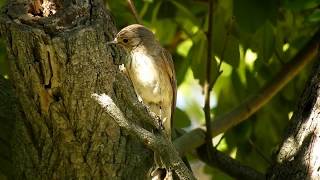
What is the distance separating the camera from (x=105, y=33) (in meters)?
4.68

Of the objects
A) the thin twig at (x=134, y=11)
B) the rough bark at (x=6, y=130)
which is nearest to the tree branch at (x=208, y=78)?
the thin twig at (x=134, y=11)

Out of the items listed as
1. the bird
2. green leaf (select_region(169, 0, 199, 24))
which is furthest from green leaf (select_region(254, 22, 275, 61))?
Result: the bird

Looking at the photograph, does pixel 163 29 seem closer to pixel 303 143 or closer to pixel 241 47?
pixel 241 47

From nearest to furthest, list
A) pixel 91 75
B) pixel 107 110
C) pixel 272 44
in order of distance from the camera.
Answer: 1. pixel 107 110
2. pixel 91 75
3. pixel 272 44

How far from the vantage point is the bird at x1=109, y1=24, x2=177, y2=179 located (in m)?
5.75

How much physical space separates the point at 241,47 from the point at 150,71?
55.4 inches

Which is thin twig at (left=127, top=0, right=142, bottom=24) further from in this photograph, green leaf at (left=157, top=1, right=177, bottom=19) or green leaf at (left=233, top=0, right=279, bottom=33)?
green leaf at (left=233, top=0, right=279, bottom=33)

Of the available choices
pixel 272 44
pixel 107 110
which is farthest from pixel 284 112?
pixel 107 110

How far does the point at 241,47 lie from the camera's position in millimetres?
6988

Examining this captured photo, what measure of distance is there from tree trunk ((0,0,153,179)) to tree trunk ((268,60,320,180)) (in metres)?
0.80

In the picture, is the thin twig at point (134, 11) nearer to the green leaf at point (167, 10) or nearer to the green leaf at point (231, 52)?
the green leaf at point (167, 10)

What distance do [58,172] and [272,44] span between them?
2258 millimetres

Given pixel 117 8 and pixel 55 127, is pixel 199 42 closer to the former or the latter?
pixel 117 8

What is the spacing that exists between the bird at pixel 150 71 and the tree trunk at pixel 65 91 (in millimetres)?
954
